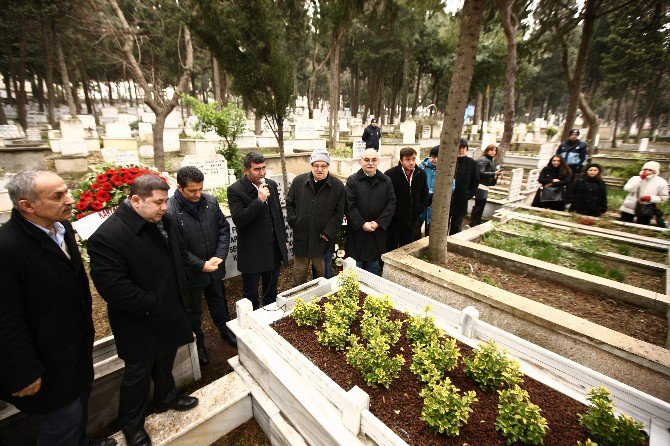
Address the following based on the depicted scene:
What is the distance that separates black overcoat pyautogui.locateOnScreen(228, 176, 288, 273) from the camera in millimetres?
3637

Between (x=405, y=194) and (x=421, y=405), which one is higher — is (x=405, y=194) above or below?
above

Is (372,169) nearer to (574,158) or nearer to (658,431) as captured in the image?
(658,431)

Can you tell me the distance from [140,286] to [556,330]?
3638 millimetres

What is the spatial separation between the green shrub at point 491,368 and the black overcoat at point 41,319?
2.80 m

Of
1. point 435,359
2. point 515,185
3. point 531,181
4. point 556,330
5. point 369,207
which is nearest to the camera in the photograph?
point 435,359

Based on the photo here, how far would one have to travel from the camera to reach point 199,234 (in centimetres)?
330

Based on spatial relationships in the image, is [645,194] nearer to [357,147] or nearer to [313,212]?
[313,212]

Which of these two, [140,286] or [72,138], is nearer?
[140,286]

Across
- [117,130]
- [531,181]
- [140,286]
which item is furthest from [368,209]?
[117,130]

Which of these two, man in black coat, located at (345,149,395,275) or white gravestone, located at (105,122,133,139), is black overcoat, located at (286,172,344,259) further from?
white gravestone, located at (105,122,133,139)

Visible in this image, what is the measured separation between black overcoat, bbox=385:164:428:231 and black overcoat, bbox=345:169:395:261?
0.41 metres

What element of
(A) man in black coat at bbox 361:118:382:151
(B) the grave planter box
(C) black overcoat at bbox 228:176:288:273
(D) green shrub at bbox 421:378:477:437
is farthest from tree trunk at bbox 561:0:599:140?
(D) green shrub at bbox 421:378:477:437

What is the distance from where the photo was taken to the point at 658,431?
2074 mm

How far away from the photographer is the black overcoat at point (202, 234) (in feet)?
10.5
